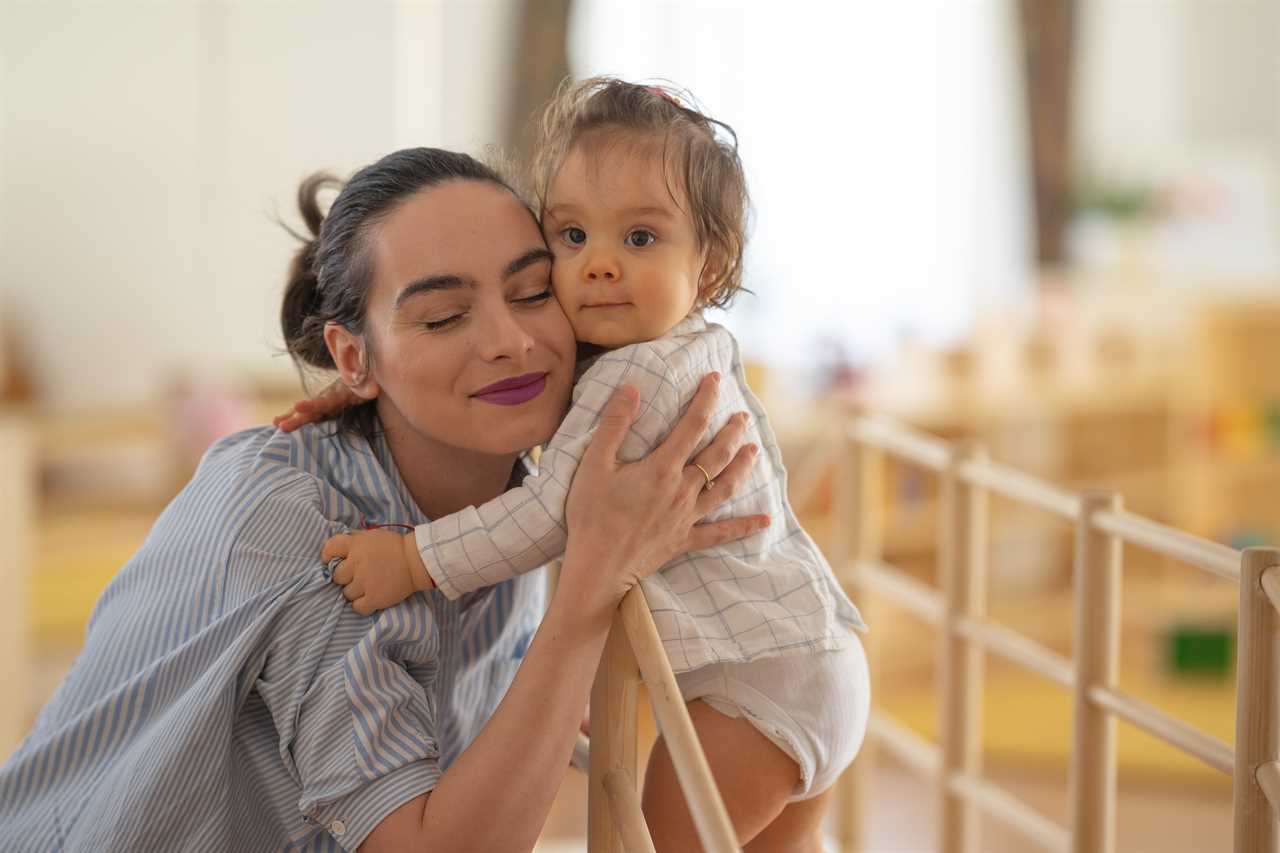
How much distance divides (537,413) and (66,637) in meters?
3.02

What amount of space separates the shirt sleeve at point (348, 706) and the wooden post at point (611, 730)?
158 millimetres

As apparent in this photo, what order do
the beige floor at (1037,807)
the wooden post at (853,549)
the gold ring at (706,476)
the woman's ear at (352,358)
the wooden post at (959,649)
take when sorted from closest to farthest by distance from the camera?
the gold ring at (706,476) < the woman's ear at (352,358) < the wooden post at (959,649) < the wooden post at (853,549) < the beige floor at (1037,807)

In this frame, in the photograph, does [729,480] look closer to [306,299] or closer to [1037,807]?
[306,299]

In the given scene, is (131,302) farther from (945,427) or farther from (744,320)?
(945,427)

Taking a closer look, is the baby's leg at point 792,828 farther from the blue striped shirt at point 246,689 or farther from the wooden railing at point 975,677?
the blue striped shirt at point 246,689

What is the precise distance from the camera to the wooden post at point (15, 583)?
3.66 meters

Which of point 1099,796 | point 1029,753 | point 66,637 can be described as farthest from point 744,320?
point 1099,796

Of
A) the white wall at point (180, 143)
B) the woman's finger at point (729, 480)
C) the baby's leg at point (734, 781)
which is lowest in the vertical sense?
the baby's leg at point (734, 781)

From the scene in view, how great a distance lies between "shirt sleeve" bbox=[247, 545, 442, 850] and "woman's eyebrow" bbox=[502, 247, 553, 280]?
0.34 meters

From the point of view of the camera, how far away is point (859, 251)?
5859 mm

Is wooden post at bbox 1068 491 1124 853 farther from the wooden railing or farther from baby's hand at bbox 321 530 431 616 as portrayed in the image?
baby's hand at bbox 321 530 431 616

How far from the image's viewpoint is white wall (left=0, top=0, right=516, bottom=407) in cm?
456

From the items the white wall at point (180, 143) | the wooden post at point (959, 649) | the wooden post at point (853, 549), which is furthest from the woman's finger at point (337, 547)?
the white wall at point (180, 143)

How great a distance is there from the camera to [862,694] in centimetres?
156
